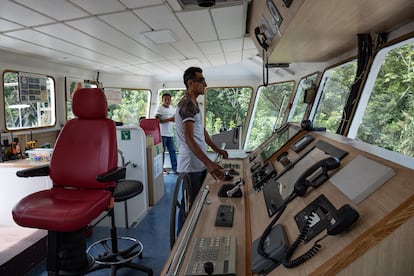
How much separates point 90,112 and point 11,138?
2.13 metres

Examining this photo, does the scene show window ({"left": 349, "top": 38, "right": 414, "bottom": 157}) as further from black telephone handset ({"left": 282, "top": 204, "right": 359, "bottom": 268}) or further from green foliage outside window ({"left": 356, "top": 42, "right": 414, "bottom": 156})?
black telephone handset ({"left": 282, "top": 204, "right": 359, "bottom": 268})

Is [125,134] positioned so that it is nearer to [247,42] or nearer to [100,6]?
[100,6]

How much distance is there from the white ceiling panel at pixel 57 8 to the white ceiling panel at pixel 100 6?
0.24ft

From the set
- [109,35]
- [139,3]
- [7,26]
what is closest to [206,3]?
[139,3]

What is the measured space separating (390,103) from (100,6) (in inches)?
84.8

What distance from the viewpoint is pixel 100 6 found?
2.05 meters

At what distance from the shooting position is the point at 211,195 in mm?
1638

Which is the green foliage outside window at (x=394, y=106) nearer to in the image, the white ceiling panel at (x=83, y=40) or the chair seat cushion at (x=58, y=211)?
the chair seat cushion at (x=58, y=211)

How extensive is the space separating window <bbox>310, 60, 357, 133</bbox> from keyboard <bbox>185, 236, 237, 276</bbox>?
1536 millimetres

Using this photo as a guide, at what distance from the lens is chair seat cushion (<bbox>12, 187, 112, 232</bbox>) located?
162 centimetres

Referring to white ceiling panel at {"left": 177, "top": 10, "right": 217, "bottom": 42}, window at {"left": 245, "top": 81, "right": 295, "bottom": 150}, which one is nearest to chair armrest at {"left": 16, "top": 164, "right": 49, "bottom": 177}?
white ceiling panel at {"left": 177, "top": 10, "right": 217, "bottom": 42}

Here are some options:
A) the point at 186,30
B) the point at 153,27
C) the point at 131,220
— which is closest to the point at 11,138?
the point at 131,220

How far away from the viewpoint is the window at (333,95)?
2.34m

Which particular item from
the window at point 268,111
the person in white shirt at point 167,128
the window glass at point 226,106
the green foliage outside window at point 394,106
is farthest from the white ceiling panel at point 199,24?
the window glass at point 226,106
